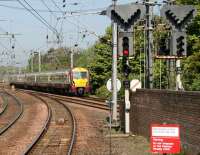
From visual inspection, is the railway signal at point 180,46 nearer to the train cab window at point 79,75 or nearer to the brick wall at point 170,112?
the brick wall at point 170,112

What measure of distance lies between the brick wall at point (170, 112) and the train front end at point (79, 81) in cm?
3601

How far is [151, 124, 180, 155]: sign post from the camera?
1139cm

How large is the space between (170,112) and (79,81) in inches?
1638

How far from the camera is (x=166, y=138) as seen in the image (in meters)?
11.5

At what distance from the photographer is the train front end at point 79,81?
59.0 m

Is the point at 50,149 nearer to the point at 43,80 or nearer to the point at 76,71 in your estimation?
the point at 76,71

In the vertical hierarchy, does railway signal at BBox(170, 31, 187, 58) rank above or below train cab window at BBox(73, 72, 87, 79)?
above

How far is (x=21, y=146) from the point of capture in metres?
20.0

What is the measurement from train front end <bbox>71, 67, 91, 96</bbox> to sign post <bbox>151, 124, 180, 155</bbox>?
47466mm

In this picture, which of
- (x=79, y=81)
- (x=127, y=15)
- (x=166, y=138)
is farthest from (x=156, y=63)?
(x=166, y=138)

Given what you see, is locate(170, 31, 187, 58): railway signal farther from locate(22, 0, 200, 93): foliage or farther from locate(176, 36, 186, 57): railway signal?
locate(22, 0, 200, 93): foliage

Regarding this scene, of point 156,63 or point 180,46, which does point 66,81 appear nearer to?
point 156,63

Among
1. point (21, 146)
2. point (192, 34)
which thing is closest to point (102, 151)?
point (21, 146)

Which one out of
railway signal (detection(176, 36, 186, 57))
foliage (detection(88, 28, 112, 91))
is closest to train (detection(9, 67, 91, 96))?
foliage (detection(88, 28, 112, 91))
